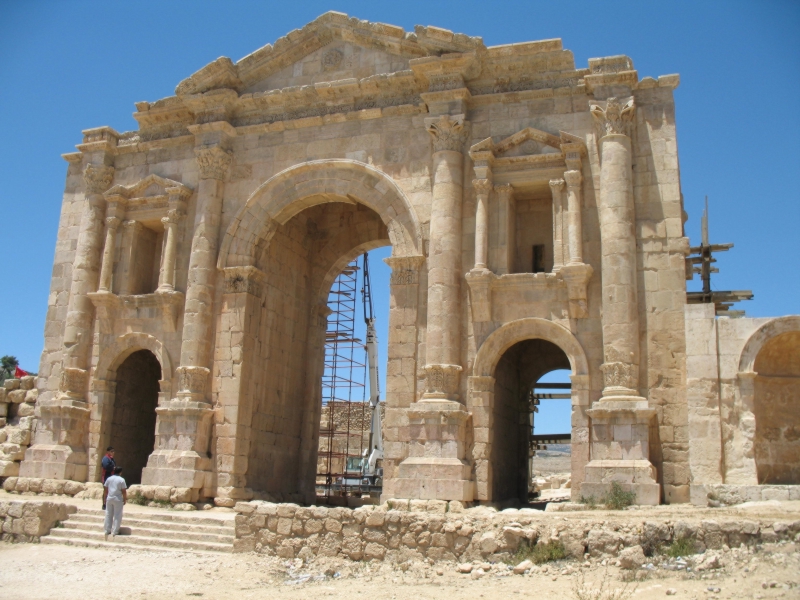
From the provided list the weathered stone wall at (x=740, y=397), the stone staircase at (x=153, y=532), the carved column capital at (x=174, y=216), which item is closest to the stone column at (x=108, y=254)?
the carved column capital at (x=174, y=216)

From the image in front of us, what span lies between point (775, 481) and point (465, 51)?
32.6 ft

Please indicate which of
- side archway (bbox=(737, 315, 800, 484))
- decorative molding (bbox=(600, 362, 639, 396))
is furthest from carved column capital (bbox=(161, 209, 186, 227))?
side archway (bbox=(737, 315, 800, 484))

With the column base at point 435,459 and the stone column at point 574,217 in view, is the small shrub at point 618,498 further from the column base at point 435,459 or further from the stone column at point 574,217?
the stone column at point 574,217

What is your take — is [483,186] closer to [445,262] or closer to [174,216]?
[445,262]

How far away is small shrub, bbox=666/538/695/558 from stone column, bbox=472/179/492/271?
24.1ft

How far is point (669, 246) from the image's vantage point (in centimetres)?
1510

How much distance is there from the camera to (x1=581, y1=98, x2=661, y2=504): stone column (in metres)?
13.8

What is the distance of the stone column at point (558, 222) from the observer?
15.5 m

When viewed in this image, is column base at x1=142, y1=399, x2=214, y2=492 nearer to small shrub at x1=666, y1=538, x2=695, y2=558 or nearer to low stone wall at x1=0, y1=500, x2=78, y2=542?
low stone wall at x1=0, y1=500, x2=78, y2=542

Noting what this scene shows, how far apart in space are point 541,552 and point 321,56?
12.8 metres

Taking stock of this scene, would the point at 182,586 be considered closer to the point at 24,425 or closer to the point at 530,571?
the point at 530,571

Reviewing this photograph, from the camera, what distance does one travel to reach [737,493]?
12.4 metres

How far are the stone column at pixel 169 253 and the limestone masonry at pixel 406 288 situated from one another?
0.15ft

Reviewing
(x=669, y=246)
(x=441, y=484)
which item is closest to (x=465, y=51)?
(x=669, y=246)
